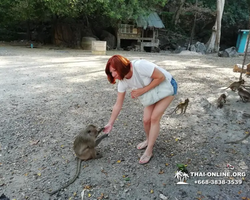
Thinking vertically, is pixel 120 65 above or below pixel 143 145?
above

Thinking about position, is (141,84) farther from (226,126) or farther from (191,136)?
(226,126)

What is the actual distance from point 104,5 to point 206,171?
11.1 metres

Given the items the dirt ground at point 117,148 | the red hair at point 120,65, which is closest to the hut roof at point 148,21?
the dirt ground at point 117,148

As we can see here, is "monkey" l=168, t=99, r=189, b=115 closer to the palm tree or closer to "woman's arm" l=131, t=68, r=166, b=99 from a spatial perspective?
the palm tree

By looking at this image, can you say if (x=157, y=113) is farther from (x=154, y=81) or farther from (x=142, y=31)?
(x=142, y=31)

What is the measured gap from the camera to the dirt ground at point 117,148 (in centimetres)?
208

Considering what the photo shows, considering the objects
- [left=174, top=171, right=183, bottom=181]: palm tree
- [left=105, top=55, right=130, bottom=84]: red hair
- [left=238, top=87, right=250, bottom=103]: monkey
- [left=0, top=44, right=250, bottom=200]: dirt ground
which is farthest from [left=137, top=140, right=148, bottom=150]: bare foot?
[left=238, top=87, right=250, bottom=103]: monkey

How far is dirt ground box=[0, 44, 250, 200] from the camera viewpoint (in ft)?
6.84

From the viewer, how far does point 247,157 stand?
8.38 feet

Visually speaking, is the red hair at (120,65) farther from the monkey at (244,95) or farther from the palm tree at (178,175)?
the monkey at (244,95)

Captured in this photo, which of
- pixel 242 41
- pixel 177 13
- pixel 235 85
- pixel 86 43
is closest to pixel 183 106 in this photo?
pixel 235 85

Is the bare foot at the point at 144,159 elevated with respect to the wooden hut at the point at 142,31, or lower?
lower

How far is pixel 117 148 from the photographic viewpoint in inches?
109

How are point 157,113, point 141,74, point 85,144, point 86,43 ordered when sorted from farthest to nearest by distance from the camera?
point 86,43
point 85,144
point 157,113
point 141,74
